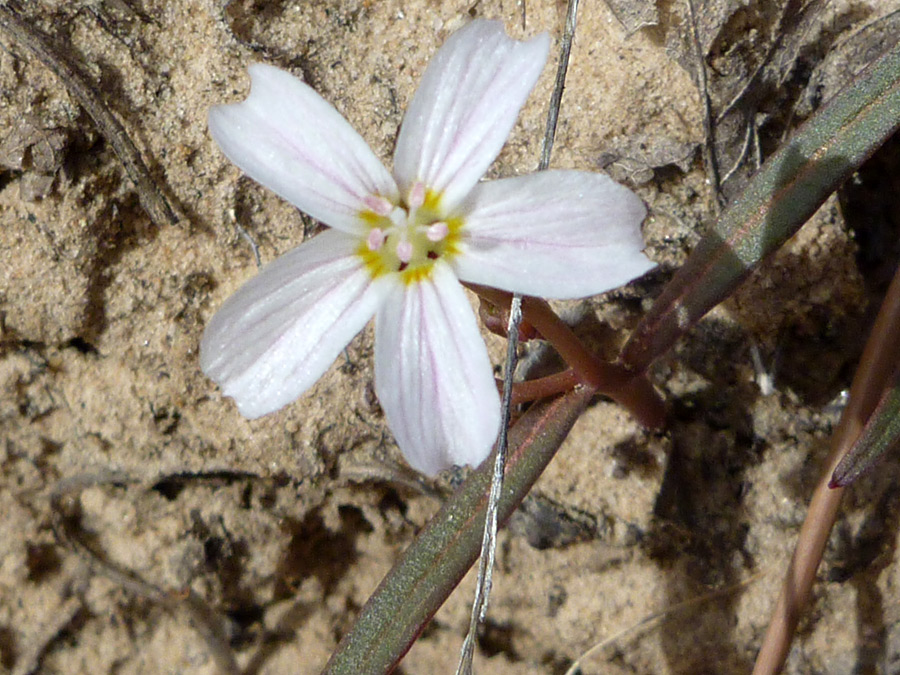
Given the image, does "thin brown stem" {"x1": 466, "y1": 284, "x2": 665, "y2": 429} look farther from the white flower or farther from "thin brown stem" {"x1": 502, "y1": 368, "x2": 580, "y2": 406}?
the white flower

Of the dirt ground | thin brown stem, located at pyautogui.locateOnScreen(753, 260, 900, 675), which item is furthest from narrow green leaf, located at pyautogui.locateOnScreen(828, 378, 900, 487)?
the dirt ground

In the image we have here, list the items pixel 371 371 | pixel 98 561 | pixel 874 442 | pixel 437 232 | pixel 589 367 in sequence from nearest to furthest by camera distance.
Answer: pixel 437 232
pixel 874 442
pixel 589 367
pixel 371 371
pixel 98 561

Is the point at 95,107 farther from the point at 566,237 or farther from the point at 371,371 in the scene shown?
the point at 566,237

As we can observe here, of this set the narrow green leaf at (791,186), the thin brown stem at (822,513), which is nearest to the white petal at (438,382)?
the narrow green leaf at (791,186)

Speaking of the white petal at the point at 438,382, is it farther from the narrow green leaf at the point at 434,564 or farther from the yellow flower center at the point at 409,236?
the narrow green leaf at the point at 434,564

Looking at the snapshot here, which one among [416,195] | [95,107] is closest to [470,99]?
[416,195]

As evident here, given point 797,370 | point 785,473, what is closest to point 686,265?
point 797,370

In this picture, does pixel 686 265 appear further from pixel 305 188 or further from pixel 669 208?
pixel 305 188
